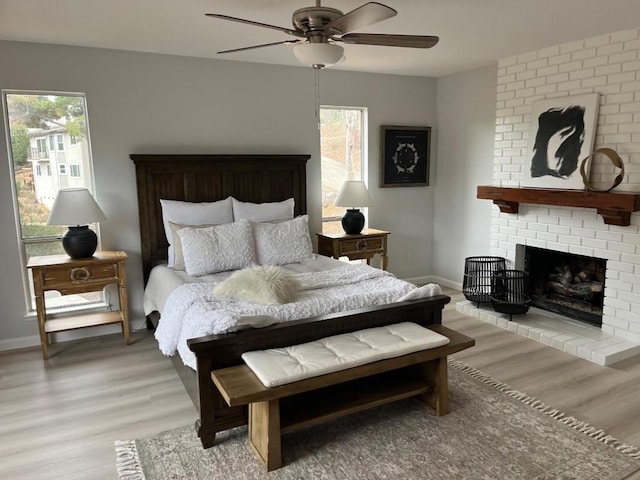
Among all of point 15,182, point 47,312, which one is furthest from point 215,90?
point 47,312

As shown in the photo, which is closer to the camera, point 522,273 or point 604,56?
point 604,56

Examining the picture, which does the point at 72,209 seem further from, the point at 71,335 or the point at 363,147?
the point at 363,147

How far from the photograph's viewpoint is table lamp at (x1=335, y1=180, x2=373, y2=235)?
4.77 metres

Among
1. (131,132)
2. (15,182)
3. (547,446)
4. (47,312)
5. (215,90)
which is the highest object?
(215,90)

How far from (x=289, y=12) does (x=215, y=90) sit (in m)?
1.53

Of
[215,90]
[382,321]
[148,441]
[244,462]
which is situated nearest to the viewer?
[244,462]

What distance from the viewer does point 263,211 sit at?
14.2 ft

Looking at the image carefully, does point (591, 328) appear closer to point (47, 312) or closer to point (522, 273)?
point (522, 273)

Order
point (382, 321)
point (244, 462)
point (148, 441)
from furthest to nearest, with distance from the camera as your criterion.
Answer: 1. point (382, 321)
2. point (148, 441)
3. point (244, 462)

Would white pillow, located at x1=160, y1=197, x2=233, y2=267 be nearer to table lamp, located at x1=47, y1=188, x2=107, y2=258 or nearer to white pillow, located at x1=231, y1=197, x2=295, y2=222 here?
white pillow, located at x1=231, y1=197, x2=295, y2=222

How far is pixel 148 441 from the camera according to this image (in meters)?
2.55

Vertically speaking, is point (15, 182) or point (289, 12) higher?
point (289, 12)

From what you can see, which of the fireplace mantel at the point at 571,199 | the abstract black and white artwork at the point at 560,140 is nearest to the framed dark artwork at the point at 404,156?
the fireplace mantel at the point at 571,199

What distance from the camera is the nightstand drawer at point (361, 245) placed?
4.73 metres
